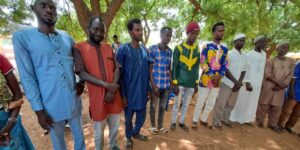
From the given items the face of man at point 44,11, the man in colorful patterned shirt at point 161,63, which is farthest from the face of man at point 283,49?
the face of man at point 44,11

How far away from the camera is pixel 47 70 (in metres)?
1.97

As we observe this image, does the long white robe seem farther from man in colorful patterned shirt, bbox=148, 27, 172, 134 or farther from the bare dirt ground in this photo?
man in colorful patterned shirt, bbox=148, 27, 172, 134

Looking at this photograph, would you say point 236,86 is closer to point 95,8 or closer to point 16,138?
point 16,138

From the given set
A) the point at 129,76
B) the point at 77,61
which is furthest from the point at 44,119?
the point at 129,76

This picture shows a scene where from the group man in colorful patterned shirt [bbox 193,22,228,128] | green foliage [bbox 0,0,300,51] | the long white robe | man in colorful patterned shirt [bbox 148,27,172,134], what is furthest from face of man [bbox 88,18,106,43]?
green foliage [bbox 0,0,300,51]

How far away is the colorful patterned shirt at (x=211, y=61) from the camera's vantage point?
3.73 meters

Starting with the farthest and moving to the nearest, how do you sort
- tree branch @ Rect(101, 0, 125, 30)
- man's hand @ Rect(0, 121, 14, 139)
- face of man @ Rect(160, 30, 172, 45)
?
tree branch @ Rect(101, 0, 125, 30) < face of man @ Rect(160, 30, 172, 45) < man's hand @ Rect(0, 121, 14, 139)

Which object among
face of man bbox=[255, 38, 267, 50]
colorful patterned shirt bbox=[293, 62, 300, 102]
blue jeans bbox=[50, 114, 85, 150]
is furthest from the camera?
colorful patterned shirt bbox=[293, 62, 300, 102]

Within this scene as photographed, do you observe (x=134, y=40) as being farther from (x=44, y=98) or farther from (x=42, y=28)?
(x=44, y=98)

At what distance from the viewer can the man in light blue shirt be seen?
6.21 feet

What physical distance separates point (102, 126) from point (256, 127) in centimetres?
366

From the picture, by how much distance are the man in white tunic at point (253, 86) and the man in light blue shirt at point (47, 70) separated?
3.69m

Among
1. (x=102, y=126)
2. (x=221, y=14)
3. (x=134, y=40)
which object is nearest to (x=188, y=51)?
(x=134, y=40)

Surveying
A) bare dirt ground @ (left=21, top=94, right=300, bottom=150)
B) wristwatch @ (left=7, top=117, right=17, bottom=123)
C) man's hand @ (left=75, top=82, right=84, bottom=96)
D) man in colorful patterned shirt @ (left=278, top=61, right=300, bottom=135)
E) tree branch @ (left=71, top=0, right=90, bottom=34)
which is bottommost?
bare dirt ground @ (left=21, top=94, right=300, bottom=150)
